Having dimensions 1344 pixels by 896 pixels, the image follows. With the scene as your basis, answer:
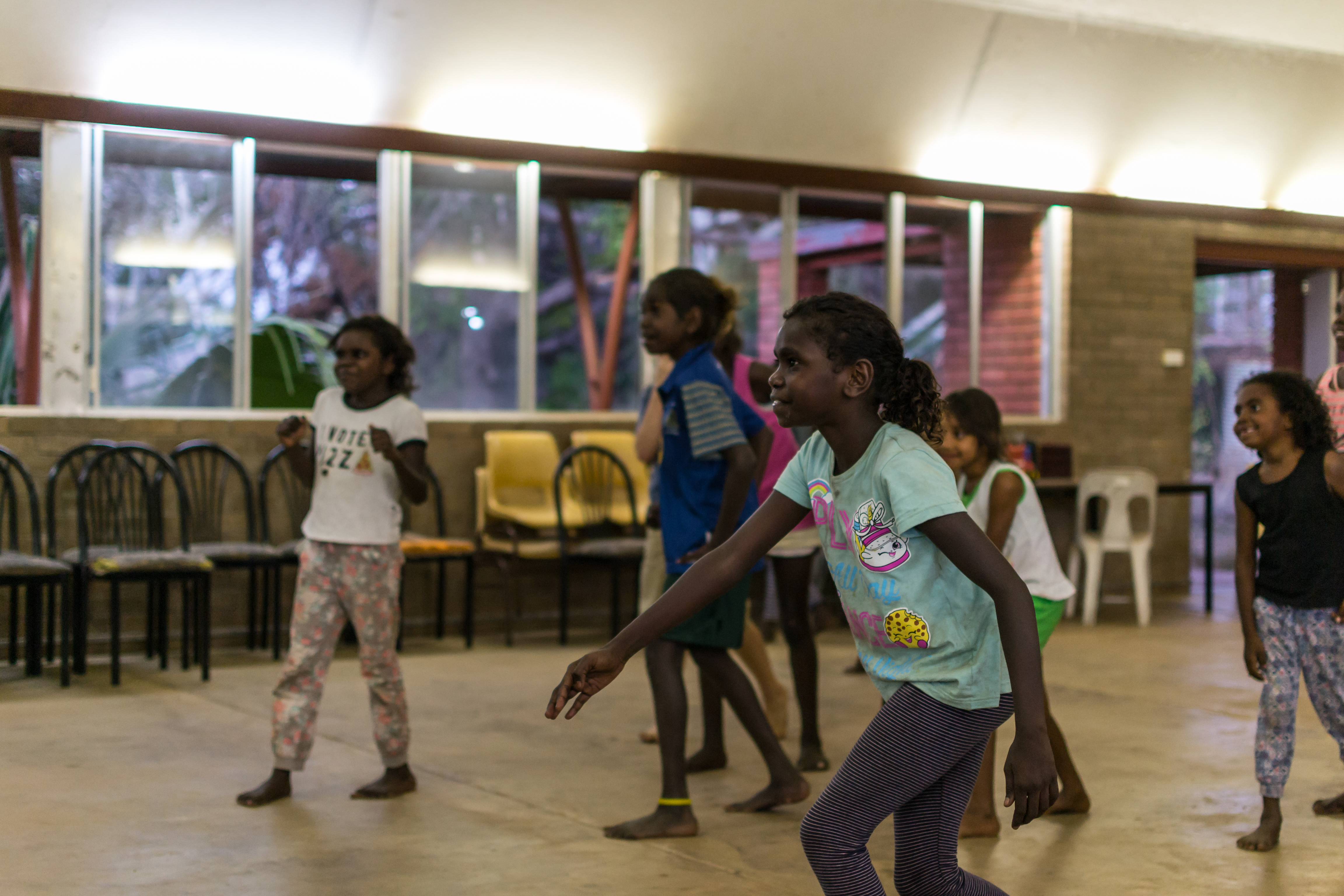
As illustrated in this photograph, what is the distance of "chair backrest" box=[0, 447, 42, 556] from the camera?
19.5 ft

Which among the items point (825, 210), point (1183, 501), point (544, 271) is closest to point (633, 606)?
point (544, 271)

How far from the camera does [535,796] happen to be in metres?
3.95

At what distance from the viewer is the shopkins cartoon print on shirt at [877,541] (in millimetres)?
2125

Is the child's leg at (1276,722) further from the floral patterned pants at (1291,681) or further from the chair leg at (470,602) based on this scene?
the chair leg at (470,602)

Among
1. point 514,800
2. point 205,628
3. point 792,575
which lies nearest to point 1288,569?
point 792,575

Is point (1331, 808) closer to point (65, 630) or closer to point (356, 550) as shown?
point (356, 550)

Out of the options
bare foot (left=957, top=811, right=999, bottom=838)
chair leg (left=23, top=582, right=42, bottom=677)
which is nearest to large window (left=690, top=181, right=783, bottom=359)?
chair leg (left=23, top=582, right=42, bottom=677)

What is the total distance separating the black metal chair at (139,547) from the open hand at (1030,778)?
462 cm

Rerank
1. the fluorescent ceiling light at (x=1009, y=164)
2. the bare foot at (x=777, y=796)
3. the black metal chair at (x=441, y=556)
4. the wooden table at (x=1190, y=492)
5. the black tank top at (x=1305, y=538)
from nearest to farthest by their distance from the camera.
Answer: the black tank top at (x=1305, y=538), the bare foot at (x=777, y=796), the black metal chair at (x=441, y=556), the wooden table at (x=1190, y=492), the fluorescent ceiling light at (x=1009, y=164)

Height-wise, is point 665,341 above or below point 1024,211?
below

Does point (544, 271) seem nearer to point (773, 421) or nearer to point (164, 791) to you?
point (773, 421)

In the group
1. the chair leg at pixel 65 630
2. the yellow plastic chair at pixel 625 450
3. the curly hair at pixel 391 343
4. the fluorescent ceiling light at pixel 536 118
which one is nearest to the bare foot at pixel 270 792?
the curly hair at pixel 391 343

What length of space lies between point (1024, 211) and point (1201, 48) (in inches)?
61.0

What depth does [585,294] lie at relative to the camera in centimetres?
796
